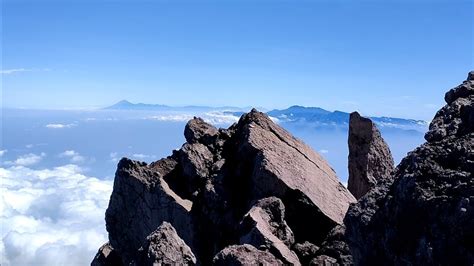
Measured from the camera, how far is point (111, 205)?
30.1m

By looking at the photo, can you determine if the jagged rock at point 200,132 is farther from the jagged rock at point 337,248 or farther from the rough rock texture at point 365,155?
the jagged rock at point 337,248

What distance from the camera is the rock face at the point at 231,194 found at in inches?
893

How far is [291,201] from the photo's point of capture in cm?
2412

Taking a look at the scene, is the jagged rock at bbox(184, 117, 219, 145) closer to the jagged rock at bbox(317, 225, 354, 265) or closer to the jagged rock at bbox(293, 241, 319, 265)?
the jagged rock at bbox(293, 241, 319, 265)

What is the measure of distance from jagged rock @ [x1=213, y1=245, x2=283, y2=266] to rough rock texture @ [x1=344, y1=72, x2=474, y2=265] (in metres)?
2.68

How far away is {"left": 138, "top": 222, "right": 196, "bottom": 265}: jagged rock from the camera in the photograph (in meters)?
16.6

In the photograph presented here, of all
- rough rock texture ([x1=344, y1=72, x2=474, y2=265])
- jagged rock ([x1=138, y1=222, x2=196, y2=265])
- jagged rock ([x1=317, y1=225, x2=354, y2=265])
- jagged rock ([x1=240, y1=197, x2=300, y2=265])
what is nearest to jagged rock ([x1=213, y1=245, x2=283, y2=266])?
jagged rock ([x1=138, y1=222, x2=196, y2=265])

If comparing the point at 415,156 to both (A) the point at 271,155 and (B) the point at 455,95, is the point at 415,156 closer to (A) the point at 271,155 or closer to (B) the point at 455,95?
(B) the point at 455,95

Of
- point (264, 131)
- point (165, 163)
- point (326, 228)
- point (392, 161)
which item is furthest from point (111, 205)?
point (392, 161)

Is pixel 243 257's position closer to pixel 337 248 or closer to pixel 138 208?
pixel 337 248

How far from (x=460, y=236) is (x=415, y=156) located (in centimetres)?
283

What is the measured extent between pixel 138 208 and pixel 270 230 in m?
10.7

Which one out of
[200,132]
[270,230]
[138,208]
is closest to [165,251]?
[270,230]

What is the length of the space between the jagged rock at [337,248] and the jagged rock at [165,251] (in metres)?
5.36
